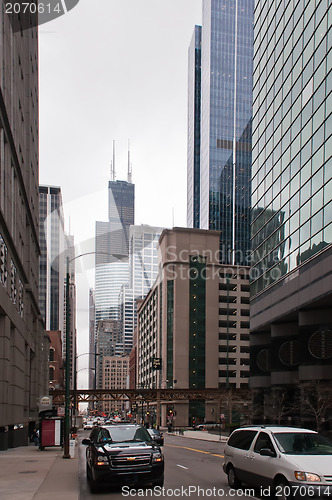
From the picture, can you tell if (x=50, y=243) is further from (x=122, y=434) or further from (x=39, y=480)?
(x=122, y=434)

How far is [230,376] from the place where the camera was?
13038 centimetres

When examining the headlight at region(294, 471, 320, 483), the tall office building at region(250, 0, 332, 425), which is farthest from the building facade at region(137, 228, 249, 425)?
the headlight at region(294, 471, 320, 483)

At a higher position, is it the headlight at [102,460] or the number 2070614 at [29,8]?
the number 2070614 at [29,8]

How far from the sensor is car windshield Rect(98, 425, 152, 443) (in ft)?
53.3

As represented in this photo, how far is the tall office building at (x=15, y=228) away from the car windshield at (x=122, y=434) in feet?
62.5

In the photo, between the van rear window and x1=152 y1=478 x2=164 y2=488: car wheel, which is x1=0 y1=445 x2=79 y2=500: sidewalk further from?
the van rear window

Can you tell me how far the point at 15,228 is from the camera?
141 feet

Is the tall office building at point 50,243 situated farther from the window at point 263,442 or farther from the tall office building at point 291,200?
the window at point 263,442

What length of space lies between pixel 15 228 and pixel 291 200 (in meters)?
24.3

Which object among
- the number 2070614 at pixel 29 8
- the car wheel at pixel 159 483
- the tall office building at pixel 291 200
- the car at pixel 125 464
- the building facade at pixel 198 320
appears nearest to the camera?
the car at pixel 125 464

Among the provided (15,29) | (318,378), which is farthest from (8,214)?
(318,378)

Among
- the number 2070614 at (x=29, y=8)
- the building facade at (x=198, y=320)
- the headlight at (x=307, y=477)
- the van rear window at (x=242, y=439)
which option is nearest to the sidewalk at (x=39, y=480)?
the van rear window at (x=242, y=439)

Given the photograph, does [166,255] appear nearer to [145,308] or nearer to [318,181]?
[145,308]

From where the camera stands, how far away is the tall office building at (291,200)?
45.0m
